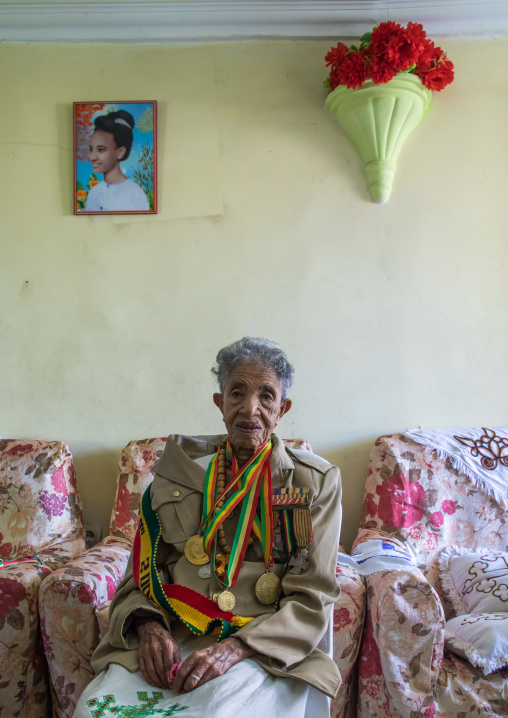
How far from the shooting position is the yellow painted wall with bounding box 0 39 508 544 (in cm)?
292

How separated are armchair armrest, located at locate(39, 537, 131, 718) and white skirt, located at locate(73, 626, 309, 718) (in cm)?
45

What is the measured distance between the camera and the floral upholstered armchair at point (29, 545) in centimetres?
205

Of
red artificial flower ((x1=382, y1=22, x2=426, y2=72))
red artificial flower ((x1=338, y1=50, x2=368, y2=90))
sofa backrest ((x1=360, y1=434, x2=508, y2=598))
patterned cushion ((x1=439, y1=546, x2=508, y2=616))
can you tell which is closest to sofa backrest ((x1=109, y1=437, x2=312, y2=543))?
sofa backrest ((x1=360, y1=434, x2=508, y2=598))

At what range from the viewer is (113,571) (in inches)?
86.5

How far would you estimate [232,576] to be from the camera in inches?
65.6

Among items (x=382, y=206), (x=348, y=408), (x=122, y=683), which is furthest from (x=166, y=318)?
(x=122, y=683)

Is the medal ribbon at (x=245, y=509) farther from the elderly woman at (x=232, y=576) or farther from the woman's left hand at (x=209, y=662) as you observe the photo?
the woman's left hand at (x=209, y=662)

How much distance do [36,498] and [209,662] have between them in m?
1.44

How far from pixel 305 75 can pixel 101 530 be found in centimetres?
227

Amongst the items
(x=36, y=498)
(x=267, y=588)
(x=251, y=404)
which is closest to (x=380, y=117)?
(x=251, y=404)

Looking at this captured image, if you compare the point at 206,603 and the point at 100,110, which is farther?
the point at 100,110

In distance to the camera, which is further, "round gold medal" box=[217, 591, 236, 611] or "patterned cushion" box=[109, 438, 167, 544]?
"patterned cushion" box=[109, 438, 167, 544]

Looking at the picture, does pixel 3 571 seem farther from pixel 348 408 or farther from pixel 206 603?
pixel 348 408

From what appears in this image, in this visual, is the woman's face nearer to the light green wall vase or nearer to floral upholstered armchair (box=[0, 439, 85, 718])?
the light green wall vase
